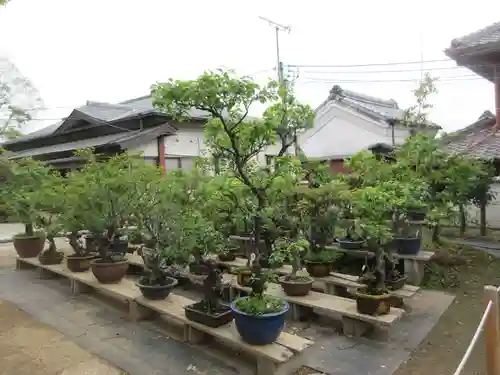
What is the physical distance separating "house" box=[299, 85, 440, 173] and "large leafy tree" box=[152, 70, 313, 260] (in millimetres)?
12212

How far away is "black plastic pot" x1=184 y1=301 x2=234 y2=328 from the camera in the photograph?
4098 mm

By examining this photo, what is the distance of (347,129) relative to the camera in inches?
703

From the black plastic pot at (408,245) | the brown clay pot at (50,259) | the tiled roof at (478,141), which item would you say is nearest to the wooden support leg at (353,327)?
the black plastic pot at (408,245)

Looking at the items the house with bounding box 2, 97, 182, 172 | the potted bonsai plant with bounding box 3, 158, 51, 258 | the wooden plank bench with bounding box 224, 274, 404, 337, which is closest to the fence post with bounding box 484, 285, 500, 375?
the wooden plank bench with bounding box 224, 274, 404, 337

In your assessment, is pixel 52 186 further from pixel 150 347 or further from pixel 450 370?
pixel 450 370

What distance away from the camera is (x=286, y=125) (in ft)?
12.9

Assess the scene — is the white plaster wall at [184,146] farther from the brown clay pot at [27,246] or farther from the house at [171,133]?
the brown clay pot at [27,246]

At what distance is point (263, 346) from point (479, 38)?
602cm

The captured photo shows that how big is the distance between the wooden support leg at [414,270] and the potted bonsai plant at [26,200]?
700 centimetres

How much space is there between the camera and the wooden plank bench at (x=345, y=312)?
4344 mm

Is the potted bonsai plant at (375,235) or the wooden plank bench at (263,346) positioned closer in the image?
the wooden plank bench at (263,346)

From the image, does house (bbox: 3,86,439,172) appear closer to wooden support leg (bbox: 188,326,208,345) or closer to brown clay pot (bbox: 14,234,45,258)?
brown clay pot (bbox: 14,234,45,258)

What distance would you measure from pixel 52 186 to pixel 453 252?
824 cm

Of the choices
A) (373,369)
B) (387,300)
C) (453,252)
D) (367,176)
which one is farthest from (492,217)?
(373,369)
